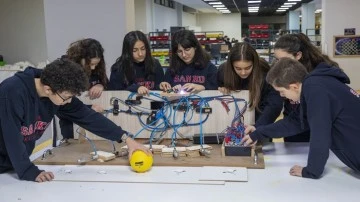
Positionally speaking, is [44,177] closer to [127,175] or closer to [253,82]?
[127,175]

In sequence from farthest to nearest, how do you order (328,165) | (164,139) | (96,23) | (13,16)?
(13,16), (96,23), (164,139), (328,165)

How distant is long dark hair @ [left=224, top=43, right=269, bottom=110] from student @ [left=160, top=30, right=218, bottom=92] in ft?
0.94

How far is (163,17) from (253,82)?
1027cm

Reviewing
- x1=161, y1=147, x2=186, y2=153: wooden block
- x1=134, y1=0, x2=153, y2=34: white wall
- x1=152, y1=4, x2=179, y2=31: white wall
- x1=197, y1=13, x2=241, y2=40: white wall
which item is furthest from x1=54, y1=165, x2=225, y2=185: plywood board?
x1=197, y1=13, x2=241, y2=40: white wall

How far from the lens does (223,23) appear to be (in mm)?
18328

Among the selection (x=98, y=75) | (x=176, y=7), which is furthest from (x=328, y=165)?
(x=176, y=7)

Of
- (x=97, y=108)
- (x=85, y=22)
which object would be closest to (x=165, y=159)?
(x=97, y=108)

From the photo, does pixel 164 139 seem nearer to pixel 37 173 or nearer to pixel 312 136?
pixel 37 173

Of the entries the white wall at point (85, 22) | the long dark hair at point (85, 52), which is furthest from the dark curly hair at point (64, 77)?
the white wall at point (85, 22)

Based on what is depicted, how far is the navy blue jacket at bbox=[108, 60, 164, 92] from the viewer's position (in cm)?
246

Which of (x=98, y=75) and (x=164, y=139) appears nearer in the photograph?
(x=164, y=139)

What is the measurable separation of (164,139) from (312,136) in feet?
2.93

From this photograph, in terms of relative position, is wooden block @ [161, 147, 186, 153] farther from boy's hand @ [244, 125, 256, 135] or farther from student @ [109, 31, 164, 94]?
student @ [109, 31, 164, 94]

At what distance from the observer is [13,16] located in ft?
21.5
